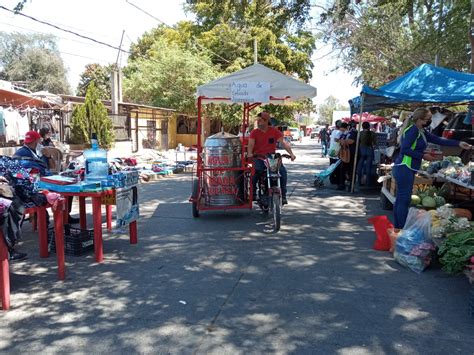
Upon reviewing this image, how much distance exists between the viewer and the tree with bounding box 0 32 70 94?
4584 cm

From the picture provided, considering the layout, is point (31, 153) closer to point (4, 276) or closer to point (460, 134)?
point (4, 276)

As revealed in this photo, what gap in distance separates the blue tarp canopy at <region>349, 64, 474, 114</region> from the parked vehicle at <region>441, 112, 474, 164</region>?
1036 millimetres

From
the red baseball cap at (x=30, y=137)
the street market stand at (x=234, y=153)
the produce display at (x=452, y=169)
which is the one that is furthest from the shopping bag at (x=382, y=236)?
the red baseball cap at (x=30, y=137)

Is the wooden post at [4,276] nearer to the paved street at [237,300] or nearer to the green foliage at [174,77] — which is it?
the paved street at [237,300]

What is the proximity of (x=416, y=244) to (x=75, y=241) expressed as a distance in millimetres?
4243

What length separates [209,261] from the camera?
18.6ft

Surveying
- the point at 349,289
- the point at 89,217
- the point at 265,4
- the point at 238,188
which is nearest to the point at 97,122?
the point at 265,4

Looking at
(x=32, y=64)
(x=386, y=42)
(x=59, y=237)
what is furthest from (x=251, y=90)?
(x=32, y=64)

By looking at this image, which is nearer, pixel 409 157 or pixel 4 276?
pixel 4 276

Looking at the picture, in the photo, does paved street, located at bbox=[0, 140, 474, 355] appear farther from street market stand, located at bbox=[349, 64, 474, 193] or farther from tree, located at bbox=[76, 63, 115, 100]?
tree, located at bbox=[76, 63, 115, 100]

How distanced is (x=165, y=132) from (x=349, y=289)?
84.2 ft

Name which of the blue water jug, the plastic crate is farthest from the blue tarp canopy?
the plastic crate

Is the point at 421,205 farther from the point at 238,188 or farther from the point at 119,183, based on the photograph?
the point at 119,183

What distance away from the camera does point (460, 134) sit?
9711mm
